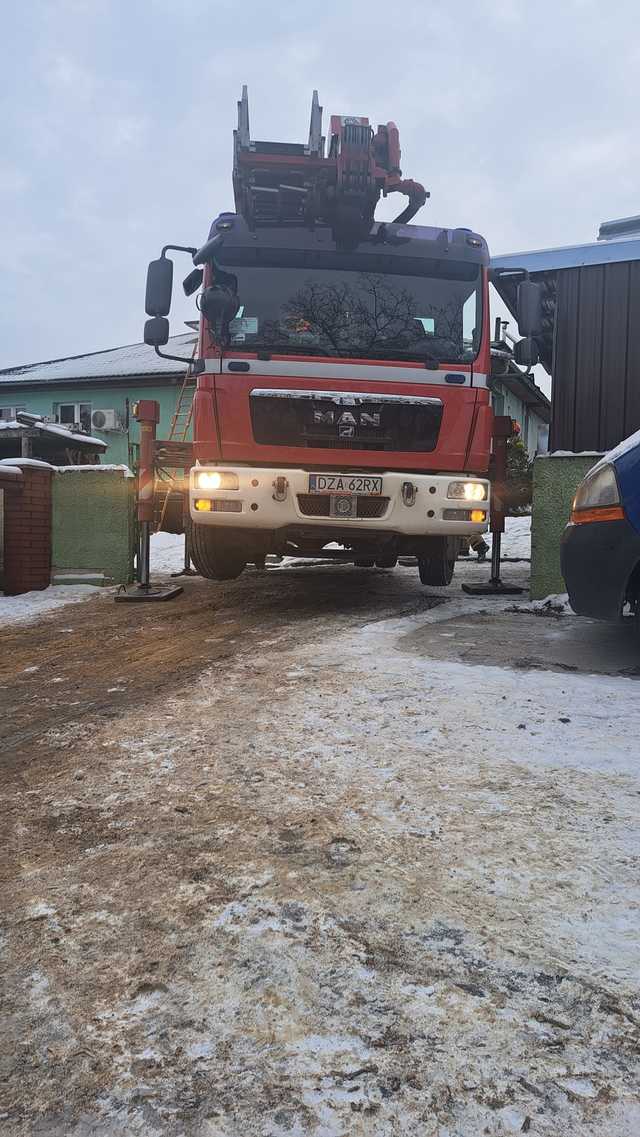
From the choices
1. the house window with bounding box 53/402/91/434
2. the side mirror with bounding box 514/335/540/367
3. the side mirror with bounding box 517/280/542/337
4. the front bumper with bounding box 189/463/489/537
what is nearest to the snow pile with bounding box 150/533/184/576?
the front bumper with bounding box 189/463/489/537

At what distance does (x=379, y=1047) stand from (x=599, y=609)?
297 centimetres

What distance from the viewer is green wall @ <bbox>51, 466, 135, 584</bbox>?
788cm

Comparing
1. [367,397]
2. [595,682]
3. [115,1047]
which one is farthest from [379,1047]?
[367,397]

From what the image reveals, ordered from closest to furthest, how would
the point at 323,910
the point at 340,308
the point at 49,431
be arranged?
the point at 323,910 < the point at 340,308 < the point at 49,431

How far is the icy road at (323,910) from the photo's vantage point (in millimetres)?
1104

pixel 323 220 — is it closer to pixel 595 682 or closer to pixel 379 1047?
pixel 595 682

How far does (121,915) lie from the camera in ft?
5.08

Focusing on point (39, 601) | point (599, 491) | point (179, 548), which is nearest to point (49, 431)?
point (179, 548)

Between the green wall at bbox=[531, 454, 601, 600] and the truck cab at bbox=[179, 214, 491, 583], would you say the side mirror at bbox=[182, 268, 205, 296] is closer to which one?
the truck cab at bbox=[179, 214, 491, 583]

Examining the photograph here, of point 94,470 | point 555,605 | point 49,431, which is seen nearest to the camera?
point 555,605

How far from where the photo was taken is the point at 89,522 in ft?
25.9

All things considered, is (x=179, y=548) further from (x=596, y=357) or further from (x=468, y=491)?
(x=468, y=491)

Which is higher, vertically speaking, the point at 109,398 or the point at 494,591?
the point at 109,398

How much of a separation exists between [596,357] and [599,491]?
4.41 m
